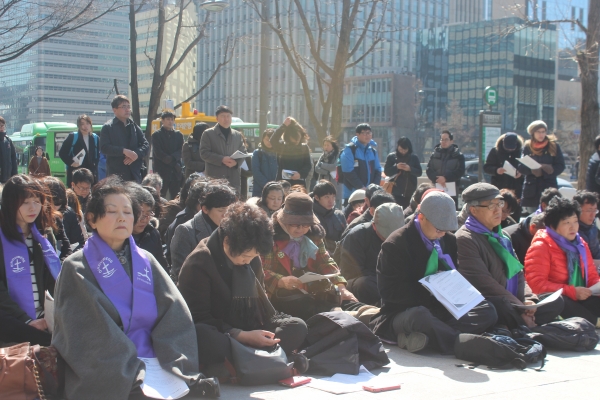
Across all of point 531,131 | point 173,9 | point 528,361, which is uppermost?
point 173,9

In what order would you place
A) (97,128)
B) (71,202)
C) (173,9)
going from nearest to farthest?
1. (71,202)
2. (173,9)
3. (97,128)

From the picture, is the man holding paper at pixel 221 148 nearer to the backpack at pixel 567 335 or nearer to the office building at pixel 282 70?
the backpack at pixel 567 335

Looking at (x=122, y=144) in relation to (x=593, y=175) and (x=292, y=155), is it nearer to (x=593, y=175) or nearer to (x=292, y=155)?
(x=292, y=155)

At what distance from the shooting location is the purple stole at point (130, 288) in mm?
4211

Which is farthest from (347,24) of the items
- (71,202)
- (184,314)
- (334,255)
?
(184,314)

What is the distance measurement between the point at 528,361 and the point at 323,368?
5.17 feet

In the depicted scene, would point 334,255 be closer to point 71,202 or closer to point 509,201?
point 509,201

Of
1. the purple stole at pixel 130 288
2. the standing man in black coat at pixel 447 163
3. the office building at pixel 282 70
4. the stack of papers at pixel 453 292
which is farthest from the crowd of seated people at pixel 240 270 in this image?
the office building at pixel 282 70

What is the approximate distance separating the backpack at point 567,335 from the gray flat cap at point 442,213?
121cm

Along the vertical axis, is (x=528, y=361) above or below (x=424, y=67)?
below

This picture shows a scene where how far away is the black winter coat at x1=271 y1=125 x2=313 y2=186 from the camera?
35.0 ft

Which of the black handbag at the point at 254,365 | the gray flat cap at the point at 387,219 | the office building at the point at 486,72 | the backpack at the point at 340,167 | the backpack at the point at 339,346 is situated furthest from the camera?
the office building at the point at 486,72

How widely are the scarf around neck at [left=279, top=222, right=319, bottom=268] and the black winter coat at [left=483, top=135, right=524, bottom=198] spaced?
17.6 ft

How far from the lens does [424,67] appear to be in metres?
108
